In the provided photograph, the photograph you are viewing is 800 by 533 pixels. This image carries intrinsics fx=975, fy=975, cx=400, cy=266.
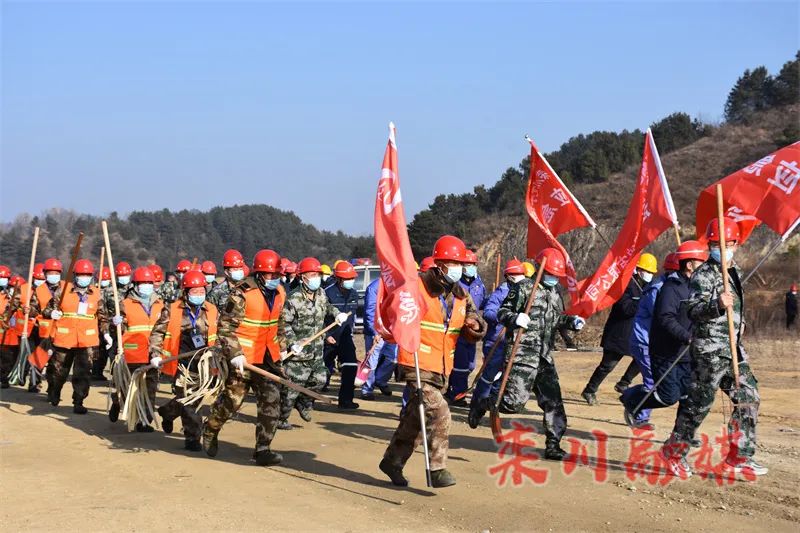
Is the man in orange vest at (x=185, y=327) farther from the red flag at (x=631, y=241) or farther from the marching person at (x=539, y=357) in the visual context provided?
the red flag at (x=631, y=241)

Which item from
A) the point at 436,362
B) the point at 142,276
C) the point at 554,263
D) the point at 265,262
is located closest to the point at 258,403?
the point at 265,262

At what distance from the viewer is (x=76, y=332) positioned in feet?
42.0

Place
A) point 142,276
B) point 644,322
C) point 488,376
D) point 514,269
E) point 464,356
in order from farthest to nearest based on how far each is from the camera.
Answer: point 464,356 < point 514,269 < point 142,276 < point 644,322 < point 488,376

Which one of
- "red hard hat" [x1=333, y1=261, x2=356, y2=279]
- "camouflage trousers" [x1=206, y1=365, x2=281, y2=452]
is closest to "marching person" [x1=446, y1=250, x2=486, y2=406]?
"red hard hat" [x1=333, y1=261, x2=356, y2=279]

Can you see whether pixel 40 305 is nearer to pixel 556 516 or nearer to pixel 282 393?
pixel 282 393

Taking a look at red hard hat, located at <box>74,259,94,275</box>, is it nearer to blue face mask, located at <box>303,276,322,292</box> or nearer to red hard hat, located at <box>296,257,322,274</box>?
red hard hat, located at <box>296,257,322,274</box>

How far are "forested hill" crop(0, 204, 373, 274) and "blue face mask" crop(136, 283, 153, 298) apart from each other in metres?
48.5

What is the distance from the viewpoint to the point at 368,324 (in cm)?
1456

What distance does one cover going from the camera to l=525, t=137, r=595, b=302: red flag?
12.1 metres

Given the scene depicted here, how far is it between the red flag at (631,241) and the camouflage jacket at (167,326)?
400 centimetres

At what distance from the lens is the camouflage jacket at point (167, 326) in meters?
10.6

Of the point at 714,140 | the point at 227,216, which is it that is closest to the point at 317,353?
the point at 714,140

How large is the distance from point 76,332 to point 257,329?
168 inches

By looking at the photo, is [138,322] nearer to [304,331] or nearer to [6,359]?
[304,331]
